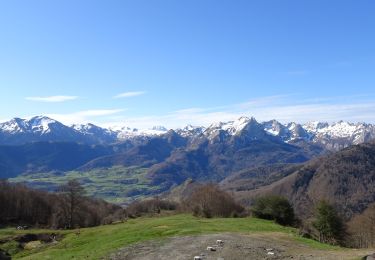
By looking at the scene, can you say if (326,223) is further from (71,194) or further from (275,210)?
(71,194)

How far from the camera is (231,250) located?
41844 millimetres

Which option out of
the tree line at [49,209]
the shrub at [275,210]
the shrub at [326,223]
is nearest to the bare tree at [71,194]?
the tree line at [49,209]

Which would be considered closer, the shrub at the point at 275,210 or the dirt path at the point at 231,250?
the dirt path at the point at 231,250

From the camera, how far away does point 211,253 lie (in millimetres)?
41156

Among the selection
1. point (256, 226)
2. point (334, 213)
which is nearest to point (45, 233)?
point (256, 226)

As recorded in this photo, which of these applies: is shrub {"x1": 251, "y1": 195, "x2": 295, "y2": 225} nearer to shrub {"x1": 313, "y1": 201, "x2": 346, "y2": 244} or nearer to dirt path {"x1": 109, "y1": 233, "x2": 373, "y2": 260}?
shrub {"x1": 313, "y1": 201, "x2": 346, "y2": 244}

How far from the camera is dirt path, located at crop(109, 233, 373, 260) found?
39406 millimetres

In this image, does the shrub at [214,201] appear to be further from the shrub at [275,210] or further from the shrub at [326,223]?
the shrub at [326,223]

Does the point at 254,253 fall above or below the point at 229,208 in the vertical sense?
above

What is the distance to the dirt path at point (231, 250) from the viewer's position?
39.4m

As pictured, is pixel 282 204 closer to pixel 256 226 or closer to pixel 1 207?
pixel 256 226

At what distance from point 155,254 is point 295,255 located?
13.1 meters

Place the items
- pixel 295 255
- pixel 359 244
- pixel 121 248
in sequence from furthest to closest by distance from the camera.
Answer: pixel 359 244
pixel 121 248
pixel 295 255

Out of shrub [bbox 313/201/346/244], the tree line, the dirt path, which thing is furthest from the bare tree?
the dirt path
